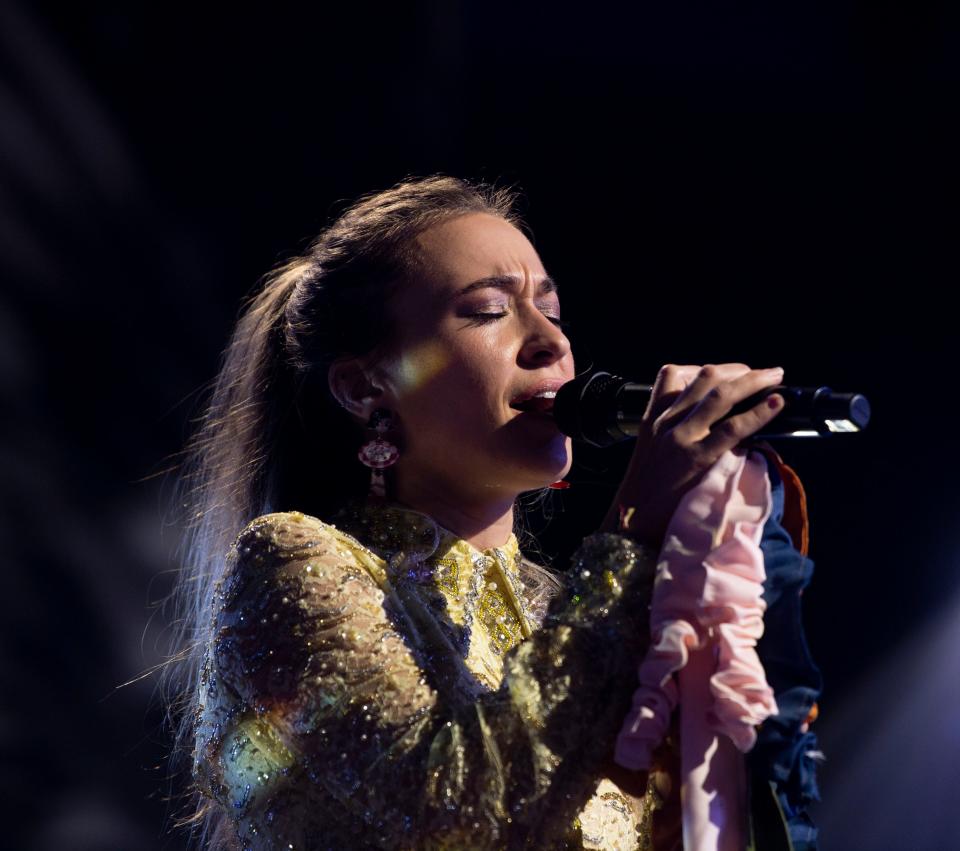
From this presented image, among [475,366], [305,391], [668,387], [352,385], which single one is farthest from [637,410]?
[305,391]

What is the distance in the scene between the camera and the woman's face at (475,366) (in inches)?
60.6

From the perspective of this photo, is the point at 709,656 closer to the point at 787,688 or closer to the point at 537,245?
the point at 787,688

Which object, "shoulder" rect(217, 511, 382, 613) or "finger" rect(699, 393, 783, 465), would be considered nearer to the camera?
"finger" rect(699, 393, 783, 465)

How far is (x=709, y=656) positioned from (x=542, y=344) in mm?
639

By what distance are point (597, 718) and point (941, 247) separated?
1893 mm

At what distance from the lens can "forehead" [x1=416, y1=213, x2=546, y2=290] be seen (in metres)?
1.67

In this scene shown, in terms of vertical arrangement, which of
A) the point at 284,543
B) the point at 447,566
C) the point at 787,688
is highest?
the point at 284,543

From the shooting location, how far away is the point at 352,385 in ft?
5.75

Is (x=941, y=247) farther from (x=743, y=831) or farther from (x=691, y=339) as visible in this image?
(x=743, y=831)

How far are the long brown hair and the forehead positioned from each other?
33mm

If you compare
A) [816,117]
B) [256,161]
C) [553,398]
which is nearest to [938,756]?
[816,117]

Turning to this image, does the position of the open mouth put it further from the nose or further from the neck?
the neck

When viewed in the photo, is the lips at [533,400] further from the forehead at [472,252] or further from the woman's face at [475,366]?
the forehead at [472,252]

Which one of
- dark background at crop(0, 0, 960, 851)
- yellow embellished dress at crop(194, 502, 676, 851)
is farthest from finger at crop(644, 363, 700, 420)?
dark background at crop(0, 0, 960, 851)
